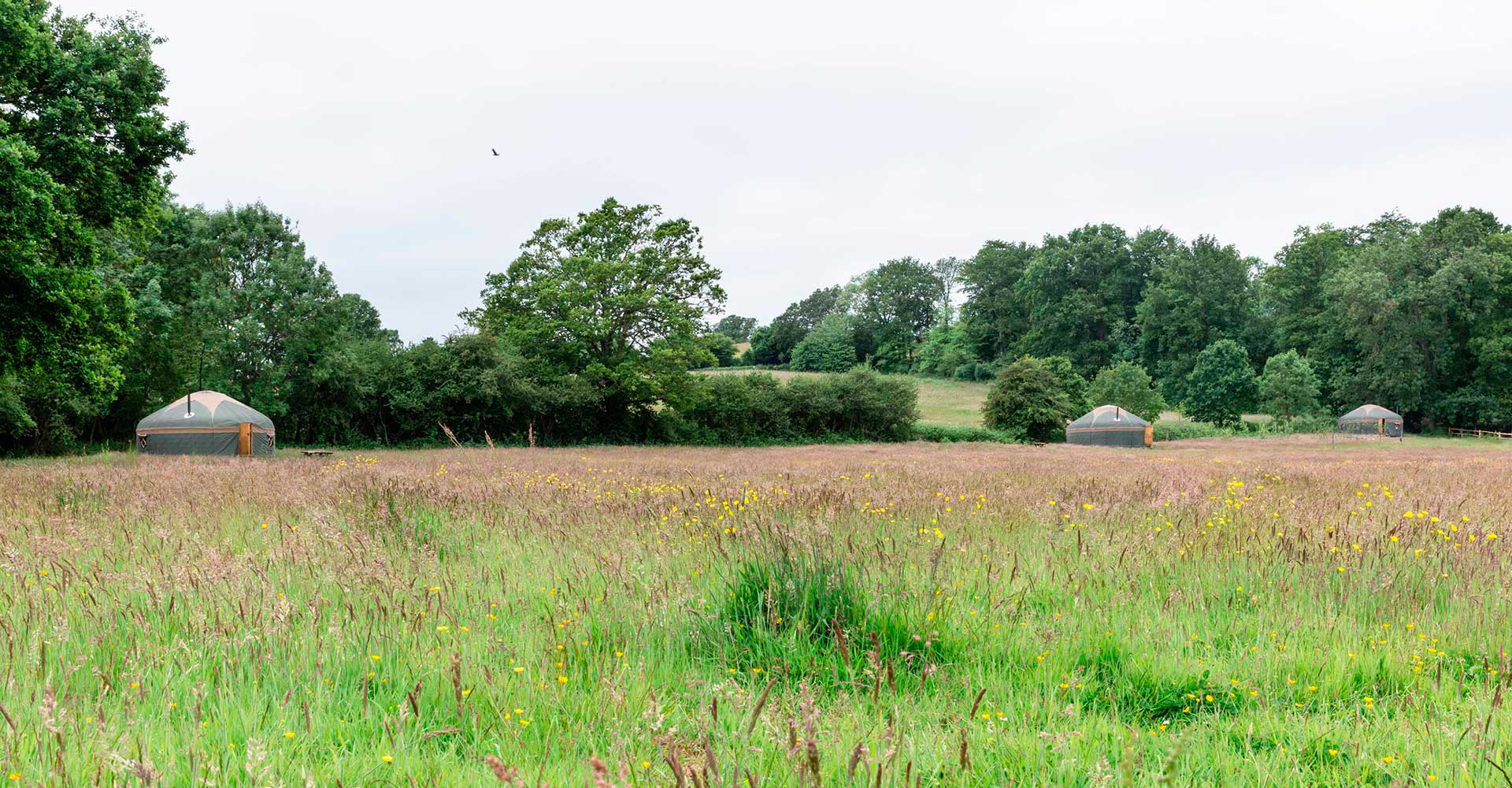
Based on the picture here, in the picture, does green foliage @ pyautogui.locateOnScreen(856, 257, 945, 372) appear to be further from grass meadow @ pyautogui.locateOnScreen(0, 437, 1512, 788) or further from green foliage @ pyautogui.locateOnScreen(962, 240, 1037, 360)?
grass meadow @ pyautogui.locateOnScreen(0, 437, 1512, 788)

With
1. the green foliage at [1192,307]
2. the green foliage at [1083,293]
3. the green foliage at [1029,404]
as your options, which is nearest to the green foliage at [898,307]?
the green foliage at [1083,293]

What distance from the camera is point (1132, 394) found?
187 ft

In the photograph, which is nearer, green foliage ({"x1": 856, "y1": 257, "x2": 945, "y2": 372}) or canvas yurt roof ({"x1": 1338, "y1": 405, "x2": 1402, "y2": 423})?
canvas yurt roof ({"x1": 1338, "y1": 405, "x2": 1402, "y2": 423})

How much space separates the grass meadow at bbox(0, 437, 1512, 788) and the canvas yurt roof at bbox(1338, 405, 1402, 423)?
65622 millimetres

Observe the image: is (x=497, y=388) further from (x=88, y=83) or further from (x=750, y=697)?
(x=750, y=697)

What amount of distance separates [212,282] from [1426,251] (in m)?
87.3

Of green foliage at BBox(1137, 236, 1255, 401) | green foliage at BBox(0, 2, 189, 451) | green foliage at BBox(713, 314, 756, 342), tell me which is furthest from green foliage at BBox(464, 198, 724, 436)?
green foliage at BBox(713, 314, 756, 342)

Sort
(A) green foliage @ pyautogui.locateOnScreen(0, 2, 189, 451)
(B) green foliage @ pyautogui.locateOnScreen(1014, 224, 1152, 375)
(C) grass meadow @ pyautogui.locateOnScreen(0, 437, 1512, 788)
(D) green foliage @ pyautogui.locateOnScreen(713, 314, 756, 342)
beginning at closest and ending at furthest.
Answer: (C) grass meadow @ pyautogui.locateOnScreen(0, 437, 1512, 788), (A) green foliage @ pyautogui.locateOnScreen(0, 2, 189, 451), (B) green foliage @ pyautogui.locateOnScreen(1014, 224, 1152, 375), (D) green foliage @ pyautogui.locateOnScreen(713, 314, 756, 342)

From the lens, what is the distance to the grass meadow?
2.38 metres

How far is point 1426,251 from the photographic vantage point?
212 feet

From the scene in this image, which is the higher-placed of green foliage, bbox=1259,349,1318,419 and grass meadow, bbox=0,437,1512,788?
green foliage, bbox=1259,349,1318,419

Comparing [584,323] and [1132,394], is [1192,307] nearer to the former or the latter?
[1132,394]

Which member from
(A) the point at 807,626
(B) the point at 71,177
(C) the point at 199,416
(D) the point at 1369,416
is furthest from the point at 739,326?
(A) the point at 807,626

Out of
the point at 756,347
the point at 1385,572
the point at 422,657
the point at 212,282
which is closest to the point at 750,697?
the point at 422,657
